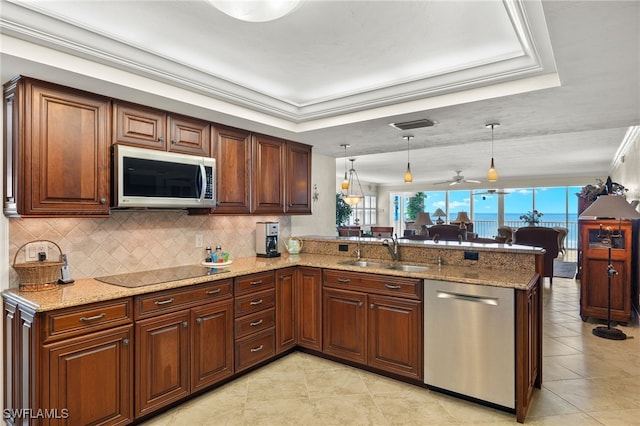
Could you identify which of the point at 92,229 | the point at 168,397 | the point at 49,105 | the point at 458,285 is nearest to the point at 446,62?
the point at 458,285

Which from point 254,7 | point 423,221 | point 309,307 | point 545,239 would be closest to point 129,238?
point 309,307

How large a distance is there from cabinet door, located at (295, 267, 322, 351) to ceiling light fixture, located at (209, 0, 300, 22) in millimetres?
2300

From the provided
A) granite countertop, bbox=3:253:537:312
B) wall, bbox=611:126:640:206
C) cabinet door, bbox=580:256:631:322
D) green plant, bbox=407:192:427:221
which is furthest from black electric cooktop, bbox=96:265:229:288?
green plant, bbox=407:192:427:221

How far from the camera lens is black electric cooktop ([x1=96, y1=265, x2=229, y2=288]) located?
2.54 m

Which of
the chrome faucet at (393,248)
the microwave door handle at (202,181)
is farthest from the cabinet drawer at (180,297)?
the chrome faucet at (393,248)

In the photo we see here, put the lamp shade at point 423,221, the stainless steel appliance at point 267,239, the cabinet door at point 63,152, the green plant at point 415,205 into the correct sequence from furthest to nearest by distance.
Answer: the green plant at point 415,205, the lamp shade at point 423,221, the stainless steel appliance at point 267,239, the cabinet door at point 63,152

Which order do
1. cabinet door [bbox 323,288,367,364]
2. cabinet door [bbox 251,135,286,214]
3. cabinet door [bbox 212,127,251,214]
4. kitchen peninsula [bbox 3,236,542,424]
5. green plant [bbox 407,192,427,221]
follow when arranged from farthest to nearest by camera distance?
green plant [bbox 407,192,427,221]
cabinet door [bbox 251,135,286,214]
cabinet door [bbox 212,127,251,214]
cabinet door [bbox 323,288,367,364]
kitchen peninsula [bbox 3,236,542,424]

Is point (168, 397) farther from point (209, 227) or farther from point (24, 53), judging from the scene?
point (24, 53)

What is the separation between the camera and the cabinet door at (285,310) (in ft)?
11.1

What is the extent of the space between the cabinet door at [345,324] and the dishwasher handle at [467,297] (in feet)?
2.18

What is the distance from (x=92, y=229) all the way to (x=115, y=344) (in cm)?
94

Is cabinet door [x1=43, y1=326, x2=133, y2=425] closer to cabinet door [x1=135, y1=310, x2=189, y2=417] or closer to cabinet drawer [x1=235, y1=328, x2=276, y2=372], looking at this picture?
cabinet door [x1=135, y1=310, x2=189, y2=417]

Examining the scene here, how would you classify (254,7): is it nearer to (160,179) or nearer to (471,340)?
(160,179)

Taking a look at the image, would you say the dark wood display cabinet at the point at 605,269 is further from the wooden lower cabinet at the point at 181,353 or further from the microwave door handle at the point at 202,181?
the microwave door handle at the point at 202,181
